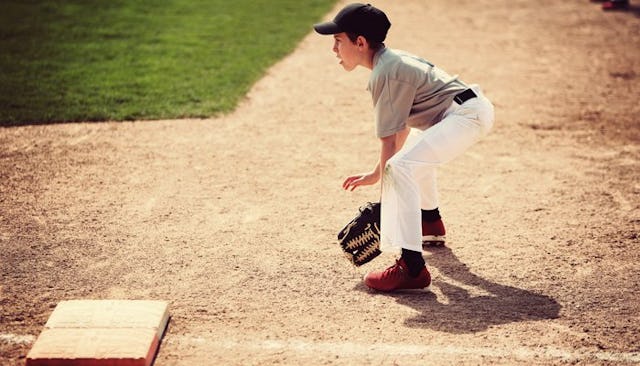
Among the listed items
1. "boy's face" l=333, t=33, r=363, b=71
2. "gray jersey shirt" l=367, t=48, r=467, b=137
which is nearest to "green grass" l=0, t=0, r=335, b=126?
"boy's face" l=333, t=33, r=363, b=71

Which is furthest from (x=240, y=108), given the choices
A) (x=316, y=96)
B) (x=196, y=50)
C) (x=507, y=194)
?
(x=507, y=194)

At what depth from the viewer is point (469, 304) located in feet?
14.6

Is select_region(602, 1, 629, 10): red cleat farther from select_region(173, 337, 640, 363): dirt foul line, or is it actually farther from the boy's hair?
select_region(173, 337, 640, 363): dirt foul line

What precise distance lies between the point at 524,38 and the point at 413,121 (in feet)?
25.1

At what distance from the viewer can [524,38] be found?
1159 centimetres

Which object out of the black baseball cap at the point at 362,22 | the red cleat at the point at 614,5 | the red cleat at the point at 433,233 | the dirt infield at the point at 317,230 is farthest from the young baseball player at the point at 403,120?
the red cleat at the point at 614,5

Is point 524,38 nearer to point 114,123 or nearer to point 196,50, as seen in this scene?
point 196,50

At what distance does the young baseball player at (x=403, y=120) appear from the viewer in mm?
4355

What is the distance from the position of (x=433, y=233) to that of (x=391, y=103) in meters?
1.29

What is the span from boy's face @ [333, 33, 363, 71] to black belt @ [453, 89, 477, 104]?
681 millimetres

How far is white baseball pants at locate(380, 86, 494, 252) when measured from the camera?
174 inches

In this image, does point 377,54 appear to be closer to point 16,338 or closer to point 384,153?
point 384,153

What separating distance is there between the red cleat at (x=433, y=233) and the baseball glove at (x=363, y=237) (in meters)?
0.65

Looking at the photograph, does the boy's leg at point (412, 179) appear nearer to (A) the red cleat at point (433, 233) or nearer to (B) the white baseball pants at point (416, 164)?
(B) the white baseball pants at point (416, 164)
